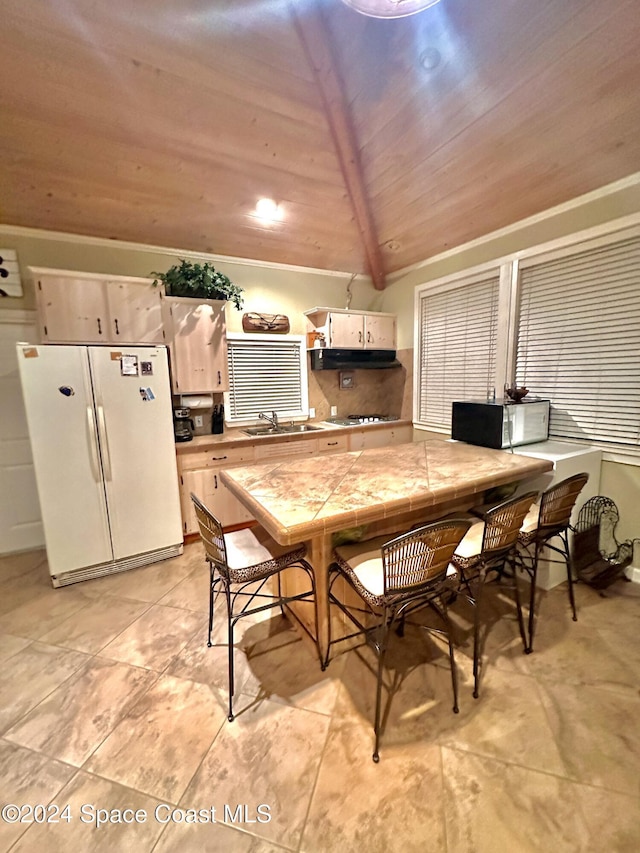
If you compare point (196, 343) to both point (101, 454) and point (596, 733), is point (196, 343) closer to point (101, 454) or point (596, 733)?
point (101, 454)

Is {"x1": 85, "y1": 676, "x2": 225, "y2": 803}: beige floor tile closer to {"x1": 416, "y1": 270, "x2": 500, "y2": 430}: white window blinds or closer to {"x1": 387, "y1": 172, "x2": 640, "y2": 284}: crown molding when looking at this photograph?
{"x1": 416, "y1": 270, "x2": 500, "y2": 430}: white window blinds

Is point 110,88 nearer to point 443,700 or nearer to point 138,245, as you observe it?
point 138,245

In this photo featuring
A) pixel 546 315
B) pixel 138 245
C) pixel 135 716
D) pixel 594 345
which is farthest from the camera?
pixel 138 245

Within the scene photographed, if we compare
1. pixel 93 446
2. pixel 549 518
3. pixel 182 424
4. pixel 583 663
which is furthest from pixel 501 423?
pixel 93 446

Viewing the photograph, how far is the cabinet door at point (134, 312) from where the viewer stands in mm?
2828

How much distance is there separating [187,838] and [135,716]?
1.93 ft

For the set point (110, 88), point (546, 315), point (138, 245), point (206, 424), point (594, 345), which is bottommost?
point (206, 424)

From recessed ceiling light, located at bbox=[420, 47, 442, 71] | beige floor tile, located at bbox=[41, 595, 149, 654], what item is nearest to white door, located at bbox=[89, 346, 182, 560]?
beige floor tile, located at bbox=[41, 595, 149, 654]

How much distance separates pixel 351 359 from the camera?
4.10 meters

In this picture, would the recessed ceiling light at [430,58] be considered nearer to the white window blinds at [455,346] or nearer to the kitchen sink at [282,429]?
the white window blinds at [455,346]

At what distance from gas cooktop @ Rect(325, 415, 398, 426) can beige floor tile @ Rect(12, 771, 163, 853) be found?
3.30 metres

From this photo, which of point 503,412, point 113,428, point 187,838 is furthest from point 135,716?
point 503,412

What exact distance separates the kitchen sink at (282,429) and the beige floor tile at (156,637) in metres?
1.81

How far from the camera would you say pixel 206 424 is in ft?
12.0
